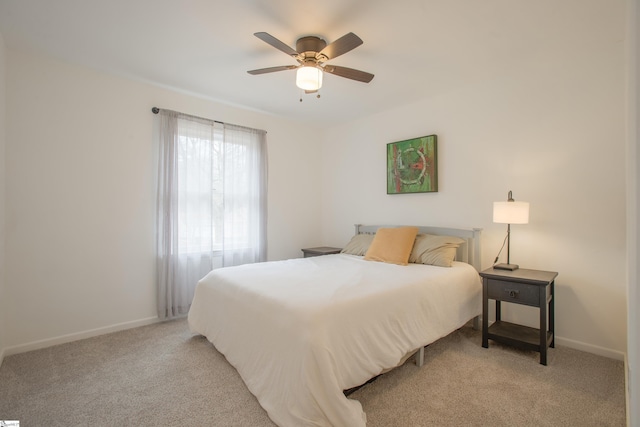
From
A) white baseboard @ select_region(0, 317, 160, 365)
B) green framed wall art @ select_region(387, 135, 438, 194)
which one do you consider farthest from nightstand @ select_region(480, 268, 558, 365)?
white baseboard @ select_region(0, 317, 160, 365)

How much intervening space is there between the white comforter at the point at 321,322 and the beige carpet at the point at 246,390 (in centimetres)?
22

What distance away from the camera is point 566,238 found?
256 centimetres

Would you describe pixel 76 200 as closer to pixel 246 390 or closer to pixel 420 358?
pixel 246 390

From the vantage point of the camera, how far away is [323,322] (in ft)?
5.19

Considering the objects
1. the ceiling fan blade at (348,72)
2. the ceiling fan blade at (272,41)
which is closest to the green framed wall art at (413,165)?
the ceiling fan blade at (348,72)

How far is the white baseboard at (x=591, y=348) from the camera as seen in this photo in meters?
2.32

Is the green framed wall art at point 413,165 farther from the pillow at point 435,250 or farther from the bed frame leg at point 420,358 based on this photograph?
the bed frame leg at point 420,358

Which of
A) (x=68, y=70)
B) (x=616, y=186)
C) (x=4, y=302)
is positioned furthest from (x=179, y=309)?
(x=616, y=186)

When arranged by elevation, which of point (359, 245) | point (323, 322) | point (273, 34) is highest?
point (273, 34)

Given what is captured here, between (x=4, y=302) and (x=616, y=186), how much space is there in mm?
5068

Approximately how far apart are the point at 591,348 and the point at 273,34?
142 inches

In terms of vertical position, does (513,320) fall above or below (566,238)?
below

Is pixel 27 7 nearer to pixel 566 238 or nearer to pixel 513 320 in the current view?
pixel 566 238

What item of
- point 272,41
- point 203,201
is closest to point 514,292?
point 272,41
